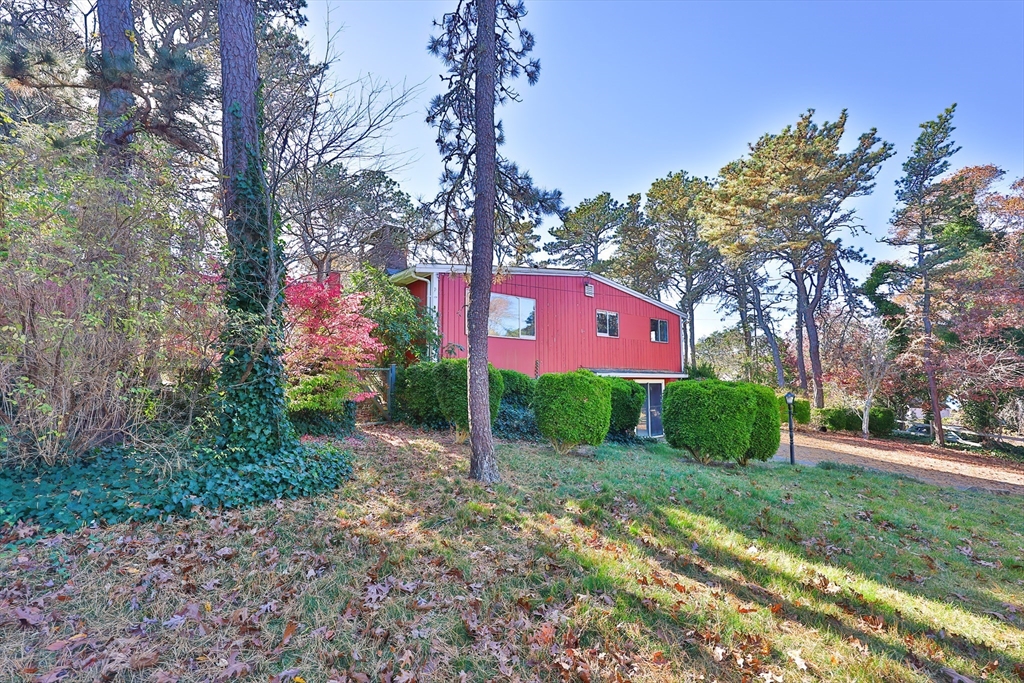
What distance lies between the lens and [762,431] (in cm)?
874

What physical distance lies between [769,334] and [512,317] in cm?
1773

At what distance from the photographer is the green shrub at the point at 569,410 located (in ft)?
27.6

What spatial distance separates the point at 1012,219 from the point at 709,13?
13527mm

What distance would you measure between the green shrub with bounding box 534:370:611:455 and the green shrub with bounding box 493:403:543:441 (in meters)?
1.27

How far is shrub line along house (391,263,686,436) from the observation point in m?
12.1

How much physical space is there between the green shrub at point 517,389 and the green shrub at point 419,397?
1626 mm

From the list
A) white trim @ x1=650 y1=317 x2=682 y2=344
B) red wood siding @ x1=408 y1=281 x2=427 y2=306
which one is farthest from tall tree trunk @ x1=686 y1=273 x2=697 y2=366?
red wood siding @ x1=408 y1=281 x2=427 y2=306

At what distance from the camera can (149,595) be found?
2816 mm

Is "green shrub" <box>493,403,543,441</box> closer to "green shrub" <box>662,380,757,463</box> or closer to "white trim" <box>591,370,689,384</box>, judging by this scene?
"green shrub" <box>662,380,757,463</box>

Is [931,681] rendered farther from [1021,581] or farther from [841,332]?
[841,332]

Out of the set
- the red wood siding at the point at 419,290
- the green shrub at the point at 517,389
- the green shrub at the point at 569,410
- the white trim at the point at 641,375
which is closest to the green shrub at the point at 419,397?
the green shrub at the point at 517,389

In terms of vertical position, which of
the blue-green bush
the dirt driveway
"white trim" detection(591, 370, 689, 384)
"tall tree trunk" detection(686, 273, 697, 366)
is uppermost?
"tall tree trunk" detection(686, 273, 697, 366)

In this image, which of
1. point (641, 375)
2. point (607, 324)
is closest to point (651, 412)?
point (641, 375)

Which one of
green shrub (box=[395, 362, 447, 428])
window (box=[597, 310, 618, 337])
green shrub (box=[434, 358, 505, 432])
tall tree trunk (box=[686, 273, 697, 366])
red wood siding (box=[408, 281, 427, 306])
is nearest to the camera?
green shrub (box=[434, 358, 505, 432])
